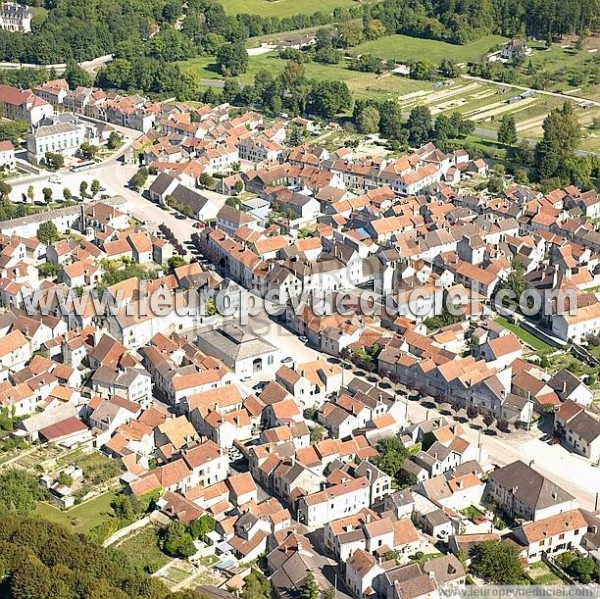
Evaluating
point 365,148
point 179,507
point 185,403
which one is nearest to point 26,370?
point 185,403

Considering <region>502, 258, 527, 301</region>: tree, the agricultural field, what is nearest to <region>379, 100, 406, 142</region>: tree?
the agricultural field

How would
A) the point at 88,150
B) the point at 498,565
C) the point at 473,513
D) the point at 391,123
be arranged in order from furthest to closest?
1. the point at 391,123
2. the point at 88,150
3. the point at 473,513
4. the point at 498,565

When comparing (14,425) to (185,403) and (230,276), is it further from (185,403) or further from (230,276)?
(230,276)

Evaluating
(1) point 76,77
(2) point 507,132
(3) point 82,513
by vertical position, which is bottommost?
(3) point 82,513

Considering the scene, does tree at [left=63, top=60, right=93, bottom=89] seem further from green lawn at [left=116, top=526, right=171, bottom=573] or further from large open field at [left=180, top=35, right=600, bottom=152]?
green lawn at [left=116, top=526, right=171, bottom=573]

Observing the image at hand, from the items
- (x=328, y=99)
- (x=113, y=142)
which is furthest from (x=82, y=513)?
(x=328, y=99)

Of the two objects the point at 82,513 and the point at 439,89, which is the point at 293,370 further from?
the point at 439,89

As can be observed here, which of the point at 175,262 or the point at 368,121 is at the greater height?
the point at 368,121
